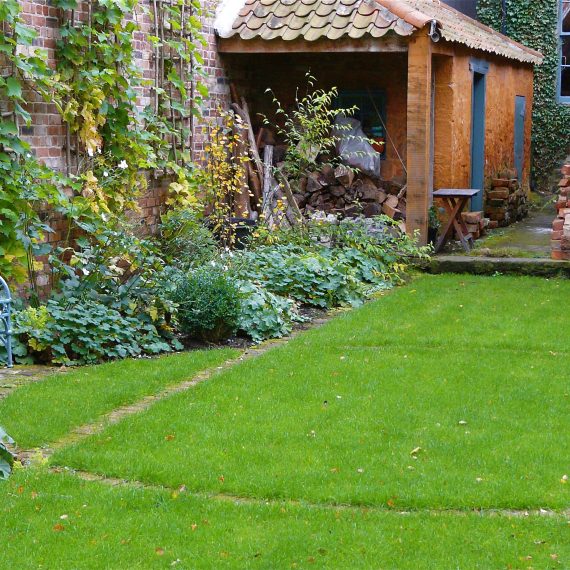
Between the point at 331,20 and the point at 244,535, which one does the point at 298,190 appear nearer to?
the point at 331,20

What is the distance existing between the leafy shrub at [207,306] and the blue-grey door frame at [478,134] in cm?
722

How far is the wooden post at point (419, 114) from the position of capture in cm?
Answer: 1166

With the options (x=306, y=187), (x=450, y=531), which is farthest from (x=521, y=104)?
(x=450, y=531)

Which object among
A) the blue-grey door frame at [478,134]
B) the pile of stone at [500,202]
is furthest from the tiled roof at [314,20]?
the pile of stone at [500,202]

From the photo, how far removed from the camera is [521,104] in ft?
58.6

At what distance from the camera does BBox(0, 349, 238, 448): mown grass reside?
6.09m

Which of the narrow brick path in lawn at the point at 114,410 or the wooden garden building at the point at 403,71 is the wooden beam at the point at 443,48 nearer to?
the wooden garden building at the point at 403,71

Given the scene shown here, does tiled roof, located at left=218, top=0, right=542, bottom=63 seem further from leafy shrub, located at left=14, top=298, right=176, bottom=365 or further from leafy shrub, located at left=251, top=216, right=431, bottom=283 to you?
leafy shrub, located at left=14, top=298, right=176, bottom=365

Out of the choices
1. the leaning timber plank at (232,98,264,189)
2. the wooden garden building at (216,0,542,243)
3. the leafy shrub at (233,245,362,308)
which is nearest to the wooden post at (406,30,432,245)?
the wooden garden building at (216,0,542,243)

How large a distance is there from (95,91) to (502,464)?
5.40m

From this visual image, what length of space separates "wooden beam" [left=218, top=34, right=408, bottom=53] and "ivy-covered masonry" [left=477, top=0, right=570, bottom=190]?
7.57 m

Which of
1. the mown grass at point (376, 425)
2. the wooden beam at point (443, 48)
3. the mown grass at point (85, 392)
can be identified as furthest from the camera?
the wooden beam at point (443, 48)

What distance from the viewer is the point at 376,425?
20.2 feet

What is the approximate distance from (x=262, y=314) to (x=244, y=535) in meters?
4.46
